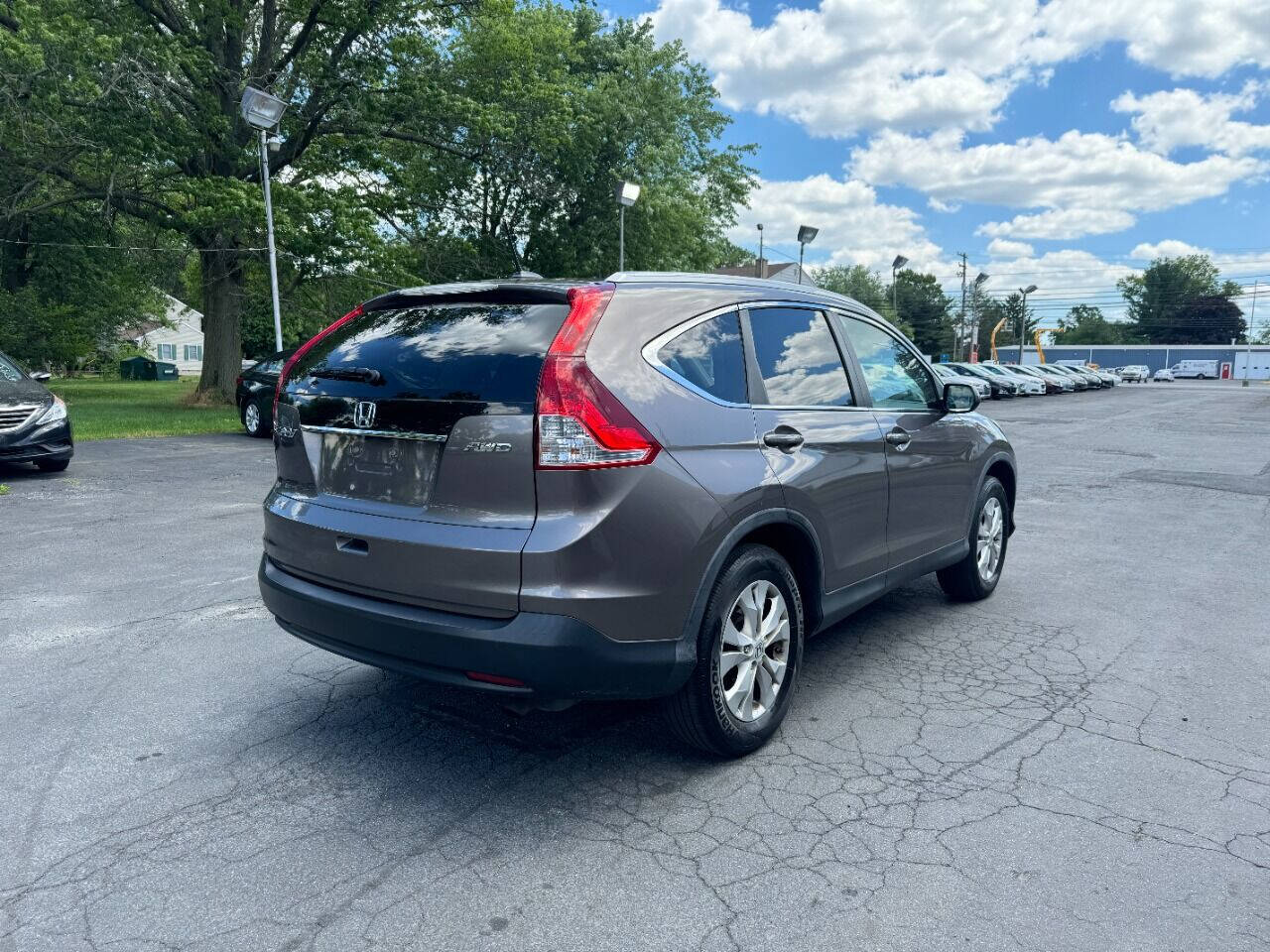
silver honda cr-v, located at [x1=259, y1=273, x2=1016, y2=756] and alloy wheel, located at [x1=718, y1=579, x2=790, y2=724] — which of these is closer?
silver honda cr-v, located at [x1=259, y1=273, x2=1016, y2=756]

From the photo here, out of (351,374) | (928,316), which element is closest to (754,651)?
(351,374)

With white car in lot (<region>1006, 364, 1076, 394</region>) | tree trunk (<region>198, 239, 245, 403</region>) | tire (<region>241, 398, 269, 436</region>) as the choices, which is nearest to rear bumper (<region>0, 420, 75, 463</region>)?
tire (<region>241, 398, 269, 436</region>)

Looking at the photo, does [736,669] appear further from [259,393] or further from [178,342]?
[178,342]

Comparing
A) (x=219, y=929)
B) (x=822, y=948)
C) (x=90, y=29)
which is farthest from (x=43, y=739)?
(x=90, y=29)

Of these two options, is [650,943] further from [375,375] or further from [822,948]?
[375,375]

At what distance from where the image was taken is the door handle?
348cm

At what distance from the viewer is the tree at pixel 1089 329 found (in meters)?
125

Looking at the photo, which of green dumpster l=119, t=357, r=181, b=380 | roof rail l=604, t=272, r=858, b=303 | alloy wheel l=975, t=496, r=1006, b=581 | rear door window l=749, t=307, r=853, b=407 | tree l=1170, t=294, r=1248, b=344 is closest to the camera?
roof rail l=604, t=272, r=858, b=303

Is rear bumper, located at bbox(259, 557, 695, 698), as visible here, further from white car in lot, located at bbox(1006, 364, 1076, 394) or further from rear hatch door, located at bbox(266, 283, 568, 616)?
white car in lot, located at bbox(1006, 364, 1076, 394)

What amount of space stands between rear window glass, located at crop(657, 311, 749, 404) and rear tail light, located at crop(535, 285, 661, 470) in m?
0.35

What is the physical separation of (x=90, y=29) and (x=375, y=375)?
20.3 meters

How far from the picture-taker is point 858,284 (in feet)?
345

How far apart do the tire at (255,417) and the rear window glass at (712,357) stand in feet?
43.0

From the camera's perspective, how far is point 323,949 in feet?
7.64
